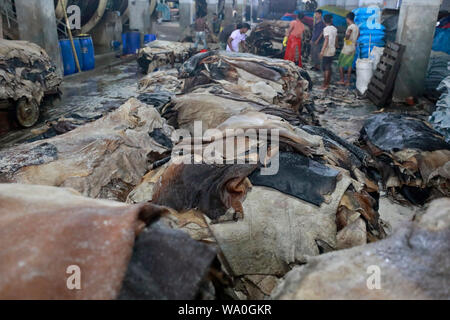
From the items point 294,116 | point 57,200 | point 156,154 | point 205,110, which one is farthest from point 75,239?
point 294,116

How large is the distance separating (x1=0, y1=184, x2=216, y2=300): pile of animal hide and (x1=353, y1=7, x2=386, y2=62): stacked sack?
32.3 ft

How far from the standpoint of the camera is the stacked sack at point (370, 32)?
965cm

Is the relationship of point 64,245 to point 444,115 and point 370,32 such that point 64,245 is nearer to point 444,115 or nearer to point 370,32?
point 444,115

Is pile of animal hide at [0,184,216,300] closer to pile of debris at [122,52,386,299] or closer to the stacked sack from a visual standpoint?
pile of debris at [122,52,386,299]

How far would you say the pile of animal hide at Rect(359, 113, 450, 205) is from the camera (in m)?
3.74

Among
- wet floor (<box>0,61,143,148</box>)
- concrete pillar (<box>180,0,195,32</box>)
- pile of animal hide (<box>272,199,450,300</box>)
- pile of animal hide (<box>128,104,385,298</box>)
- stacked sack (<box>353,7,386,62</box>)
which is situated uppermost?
concrete pillar (<box>180,0,195,32</box>)

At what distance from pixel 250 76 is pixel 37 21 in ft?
20.6

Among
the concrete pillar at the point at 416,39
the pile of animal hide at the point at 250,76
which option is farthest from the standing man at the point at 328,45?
the pile of animal hide at the point at 250,76

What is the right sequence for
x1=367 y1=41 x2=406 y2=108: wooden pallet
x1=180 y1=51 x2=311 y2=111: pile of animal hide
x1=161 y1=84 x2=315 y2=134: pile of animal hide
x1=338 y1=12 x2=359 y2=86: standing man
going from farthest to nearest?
x1=338 y1=12 x2=359 y2=86: standing man → x1=367 y1=41 x2=406 y2=108: wooden pallet → x1=180 y1=51 x2=311 y2=111: pile of animal hide → x1=161 y1=84 x2=315 y2=134: pile of animal hide

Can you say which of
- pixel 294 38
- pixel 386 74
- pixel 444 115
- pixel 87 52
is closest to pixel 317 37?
pixel 294 38

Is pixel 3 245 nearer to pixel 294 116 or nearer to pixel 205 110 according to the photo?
pixel 205 110

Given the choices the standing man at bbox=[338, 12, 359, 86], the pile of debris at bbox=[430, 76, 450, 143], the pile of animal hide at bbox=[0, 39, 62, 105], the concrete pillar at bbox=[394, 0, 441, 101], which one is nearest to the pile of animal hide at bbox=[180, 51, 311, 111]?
the pile of debris at bbox=[430, 76, 450, 143]

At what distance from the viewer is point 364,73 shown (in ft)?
27.8

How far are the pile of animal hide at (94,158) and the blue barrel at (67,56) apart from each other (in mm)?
7933
